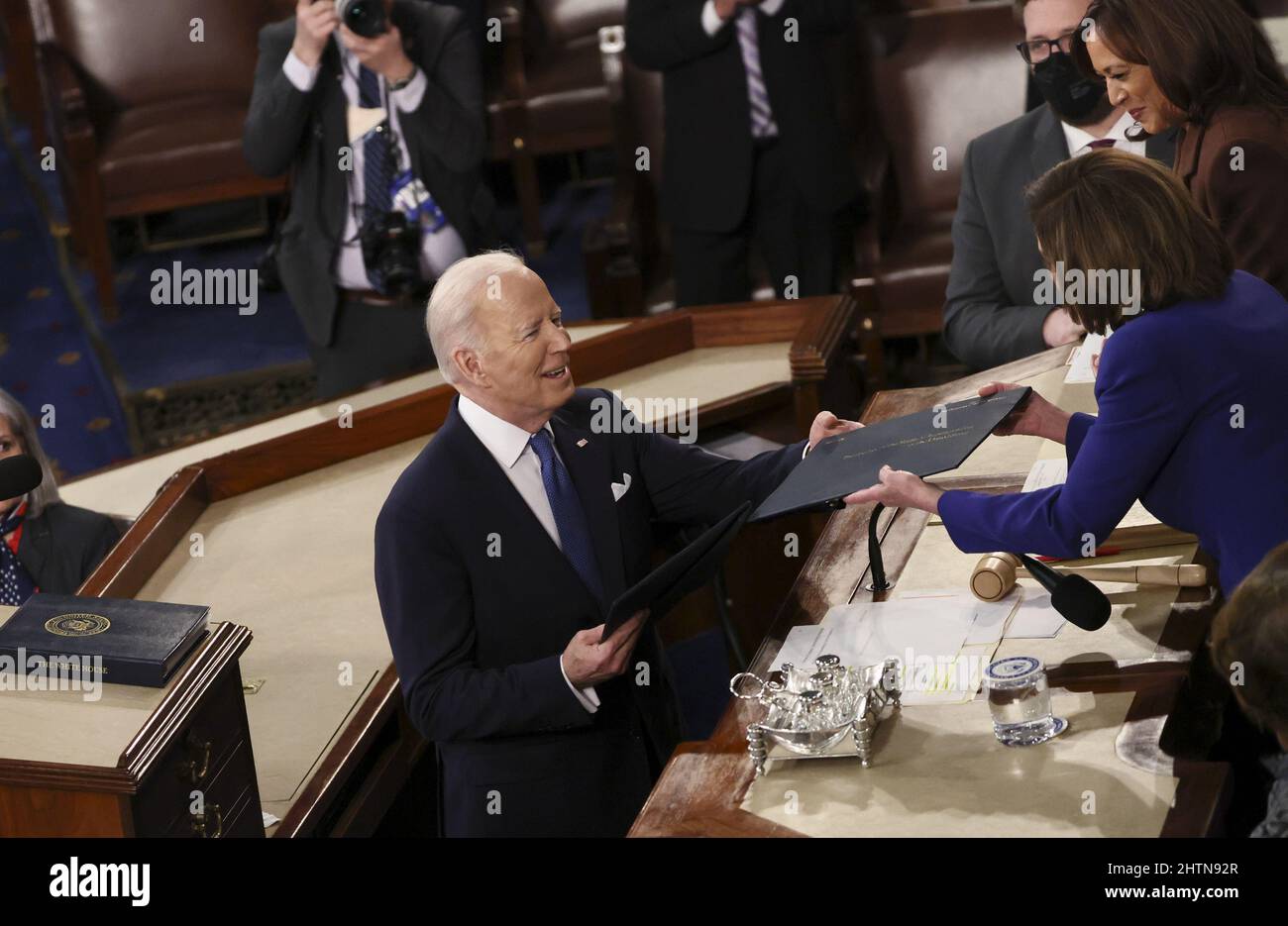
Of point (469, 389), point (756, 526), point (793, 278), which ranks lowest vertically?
point (756, 526)

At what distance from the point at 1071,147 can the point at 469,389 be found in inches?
62.5

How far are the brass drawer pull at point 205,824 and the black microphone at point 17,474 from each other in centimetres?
49

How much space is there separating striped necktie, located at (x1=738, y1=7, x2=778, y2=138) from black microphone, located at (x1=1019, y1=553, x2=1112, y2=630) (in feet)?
9.02

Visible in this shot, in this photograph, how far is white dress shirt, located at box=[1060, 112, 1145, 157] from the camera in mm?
3629

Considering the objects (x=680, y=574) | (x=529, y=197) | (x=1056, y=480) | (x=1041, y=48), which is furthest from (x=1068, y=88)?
(x=529, y=197)

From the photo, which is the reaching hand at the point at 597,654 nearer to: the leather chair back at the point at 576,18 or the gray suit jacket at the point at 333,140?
the gray suit jacket at the point at 333,140

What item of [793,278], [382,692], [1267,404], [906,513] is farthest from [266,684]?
[793,278]

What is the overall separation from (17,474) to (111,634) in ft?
0.84

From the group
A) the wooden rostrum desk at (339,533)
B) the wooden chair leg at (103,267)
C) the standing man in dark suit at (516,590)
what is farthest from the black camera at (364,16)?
the wooden chair leg at (103,267)

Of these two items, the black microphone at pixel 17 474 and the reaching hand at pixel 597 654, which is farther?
the reaching hand at pixel 597 654

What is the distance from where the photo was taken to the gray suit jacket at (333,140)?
14.7 feet

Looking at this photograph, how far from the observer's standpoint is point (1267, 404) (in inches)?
93.1

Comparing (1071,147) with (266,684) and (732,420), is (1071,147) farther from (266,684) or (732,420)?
(266,684)

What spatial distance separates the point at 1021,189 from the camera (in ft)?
12.0
